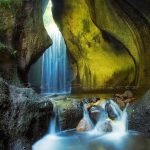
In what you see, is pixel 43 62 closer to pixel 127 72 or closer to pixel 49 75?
pixel 49 75

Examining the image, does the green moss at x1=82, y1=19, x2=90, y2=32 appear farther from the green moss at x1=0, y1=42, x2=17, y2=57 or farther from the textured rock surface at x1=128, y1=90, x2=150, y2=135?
the textured rock surface at x1=128, y1=90, x2=150, y2=135

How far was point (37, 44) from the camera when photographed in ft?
38.3

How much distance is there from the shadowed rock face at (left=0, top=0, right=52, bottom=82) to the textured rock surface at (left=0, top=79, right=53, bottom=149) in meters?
2.67

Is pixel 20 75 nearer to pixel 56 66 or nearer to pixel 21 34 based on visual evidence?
pixel 21 34

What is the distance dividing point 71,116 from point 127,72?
658cm

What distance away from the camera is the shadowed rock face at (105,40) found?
12.4m

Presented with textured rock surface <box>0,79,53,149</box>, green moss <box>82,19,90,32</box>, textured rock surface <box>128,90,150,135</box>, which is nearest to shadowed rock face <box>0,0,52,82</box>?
textured rock surface <box>0,79,53,149</box>

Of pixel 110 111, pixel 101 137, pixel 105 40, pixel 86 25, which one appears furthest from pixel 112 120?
pixel 86 25

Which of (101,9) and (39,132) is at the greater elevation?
(101,9)

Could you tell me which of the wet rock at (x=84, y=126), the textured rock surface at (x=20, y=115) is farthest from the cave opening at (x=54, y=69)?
the textured rock surface at (x=20, y=115)

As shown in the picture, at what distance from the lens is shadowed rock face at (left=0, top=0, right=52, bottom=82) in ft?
33.0

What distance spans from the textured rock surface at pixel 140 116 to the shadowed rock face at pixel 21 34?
3.87 metres

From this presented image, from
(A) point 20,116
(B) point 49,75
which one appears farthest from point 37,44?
(B) point 49,75

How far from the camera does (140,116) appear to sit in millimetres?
9117
